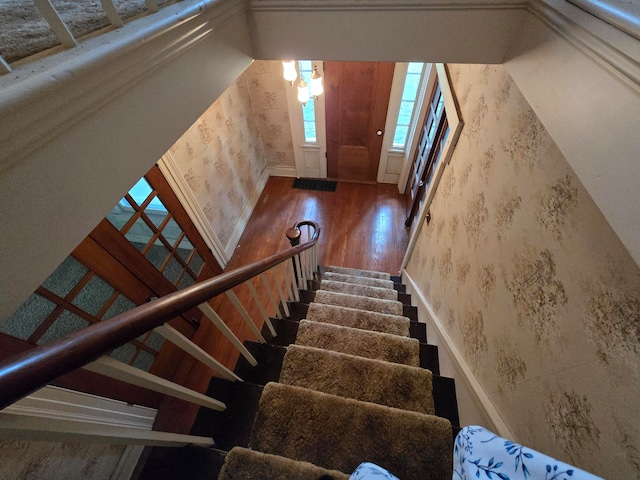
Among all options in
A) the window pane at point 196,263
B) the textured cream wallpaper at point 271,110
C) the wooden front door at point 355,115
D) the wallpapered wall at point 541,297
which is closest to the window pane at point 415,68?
the wooden front door at point 355,115

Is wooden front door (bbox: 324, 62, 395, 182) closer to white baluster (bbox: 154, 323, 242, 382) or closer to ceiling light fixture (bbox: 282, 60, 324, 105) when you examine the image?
ceiling light fixture (bbox: 282, 60, 324, 105)

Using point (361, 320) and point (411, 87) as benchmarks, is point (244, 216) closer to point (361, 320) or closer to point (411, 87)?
point (361, 320)

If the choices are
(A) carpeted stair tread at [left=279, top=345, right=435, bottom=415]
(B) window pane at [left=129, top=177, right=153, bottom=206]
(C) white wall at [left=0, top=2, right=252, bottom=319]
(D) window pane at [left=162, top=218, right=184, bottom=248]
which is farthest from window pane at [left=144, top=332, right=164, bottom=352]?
(C) white wall at [left=0, top=2, right=252, bottom=319]

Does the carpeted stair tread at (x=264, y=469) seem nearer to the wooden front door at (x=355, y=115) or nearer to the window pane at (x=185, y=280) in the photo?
the window pane at (x=185, y=280)

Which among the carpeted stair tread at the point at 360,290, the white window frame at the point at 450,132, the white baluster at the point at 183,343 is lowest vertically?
the white baluster at the point at 183,343

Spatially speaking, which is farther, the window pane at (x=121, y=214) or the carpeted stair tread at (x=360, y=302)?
the carpeted stair tread at (x=360, y=302)

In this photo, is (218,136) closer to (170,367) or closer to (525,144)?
(170,367)

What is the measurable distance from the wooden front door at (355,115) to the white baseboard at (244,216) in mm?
1050

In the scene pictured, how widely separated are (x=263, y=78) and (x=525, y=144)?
3.30 metres

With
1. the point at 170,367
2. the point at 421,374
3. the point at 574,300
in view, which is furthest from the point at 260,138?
the point at 574,300

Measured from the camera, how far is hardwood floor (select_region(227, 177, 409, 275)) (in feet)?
11.0

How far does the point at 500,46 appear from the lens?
3.43ft

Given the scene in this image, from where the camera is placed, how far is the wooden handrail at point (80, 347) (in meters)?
0.38

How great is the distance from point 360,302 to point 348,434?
1123 millimetres
